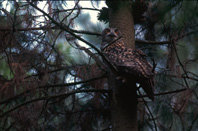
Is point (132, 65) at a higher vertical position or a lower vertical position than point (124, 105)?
higher

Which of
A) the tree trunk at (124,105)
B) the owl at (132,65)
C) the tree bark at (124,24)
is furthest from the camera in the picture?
the tree bark at (124,24)

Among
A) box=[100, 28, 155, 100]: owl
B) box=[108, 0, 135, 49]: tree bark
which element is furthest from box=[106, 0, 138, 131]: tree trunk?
box=[108, 0, 135, 49]: tree bark

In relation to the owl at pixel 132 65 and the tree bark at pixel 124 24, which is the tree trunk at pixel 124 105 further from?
the tree bark at pixel 124 24

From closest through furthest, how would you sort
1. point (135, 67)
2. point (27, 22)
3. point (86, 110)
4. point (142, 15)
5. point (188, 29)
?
point (135, 67)
point (27, 22)
point (188, 29)
point (142, 15)
point (86, 110)

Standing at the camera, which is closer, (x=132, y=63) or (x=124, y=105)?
(x=132, y=63)

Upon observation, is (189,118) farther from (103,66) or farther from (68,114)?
(68,114)

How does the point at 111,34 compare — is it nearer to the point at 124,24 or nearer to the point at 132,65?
the point at 124,24

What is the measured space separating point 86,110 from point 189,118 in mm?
1629

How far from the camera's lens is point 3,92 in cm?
351

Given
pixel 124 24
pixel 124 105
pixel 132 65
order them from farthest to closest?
1. pixel 124 24
2. pixel 124 105
3. pixel 132 65

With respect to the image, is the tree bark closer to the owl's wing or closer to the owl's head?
the owl's head

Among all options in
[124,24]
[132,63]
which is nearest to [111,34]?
[124,24]

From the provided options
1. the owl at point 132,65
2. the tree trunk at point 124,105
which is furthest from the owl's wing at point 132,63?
the tree trunk at point 124,105

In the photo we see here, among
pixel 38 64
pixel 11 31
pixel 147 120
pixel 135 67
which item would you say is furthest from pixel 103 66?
pixel 147 120
